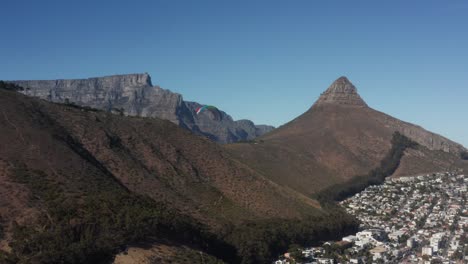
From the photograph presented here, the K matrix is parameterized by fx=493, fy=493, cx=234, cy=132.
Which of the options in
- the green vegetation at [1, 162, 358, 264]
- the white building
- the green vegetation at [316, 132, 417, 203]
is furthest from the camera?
the green vegetation at [316, 132, 417, 203]

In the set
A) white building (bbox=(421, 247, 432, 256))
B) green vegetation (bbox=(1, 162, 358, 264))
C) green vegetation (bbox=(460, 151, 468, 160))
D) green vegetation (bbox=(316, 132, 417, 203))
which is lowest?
white building (bbox=(421, 247, 432, 256))

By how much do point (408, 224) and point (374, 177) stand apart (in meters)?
39.7

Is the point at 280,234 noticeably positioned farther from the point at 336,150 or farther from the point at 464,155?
the point at 464,155

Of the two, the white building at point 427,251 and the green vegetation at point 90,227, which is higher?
the green vegetation at point 90,227

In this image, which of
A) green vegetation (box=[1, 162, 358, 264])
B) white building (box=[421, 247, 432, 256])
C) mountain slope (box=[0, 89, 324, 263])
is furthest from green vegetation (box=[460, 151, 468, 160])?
green vegetation (box=[1, 162, 358, 264])

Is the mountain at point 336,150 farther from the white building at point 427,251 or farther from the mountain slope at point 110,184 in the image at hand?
the white building at point 427,251

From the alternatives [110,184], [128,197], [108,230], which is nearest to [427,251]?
[128,197]

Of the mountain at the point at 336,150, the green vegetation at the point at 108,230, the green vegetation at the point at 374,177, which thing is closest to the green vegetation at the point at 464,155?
the mountain at the point at 336,150

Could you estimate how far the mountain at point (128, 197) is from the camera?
44.3m

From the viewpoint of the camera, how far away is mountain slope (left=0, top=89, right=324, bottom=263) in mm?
45281

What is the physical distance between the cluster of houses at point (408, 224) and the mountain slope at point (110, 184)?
464 inches

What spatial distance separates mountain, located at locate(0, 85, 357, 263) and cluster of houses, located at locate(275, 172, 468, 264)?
5848 mm

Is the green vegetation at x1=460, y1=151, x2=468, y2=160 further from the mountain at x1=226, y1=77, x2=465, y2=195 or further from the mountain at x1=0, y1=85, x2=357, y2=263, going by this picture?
the mountain at x1=0, y1=85, x2=357, y2=263

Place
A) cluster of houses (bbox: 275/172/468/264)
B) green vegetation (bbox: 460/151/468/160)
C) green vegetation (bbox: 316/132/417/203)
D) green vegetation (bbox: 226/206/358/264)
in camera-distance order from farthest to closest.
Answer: green vegetation (bbox: 460/151/468/160) → green vegetation (bbox: 316/132/417/203) → cluster of houses (bbox: 275/172/468/264) → green vegetation (bbox: 226/206/358/264)
